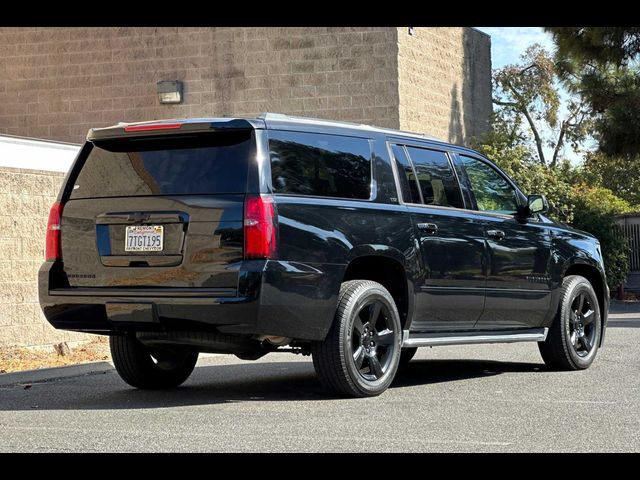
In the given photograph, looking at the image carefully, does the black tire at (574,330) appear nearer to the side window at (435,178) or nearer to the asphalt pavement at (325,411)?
the asphalt pavement at (325,411)

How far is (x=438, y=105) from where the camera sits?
2556 centimetres

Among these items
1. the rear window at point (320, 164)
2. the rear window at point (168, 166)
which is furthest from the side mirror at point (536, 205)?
the rear window at point (168, 166)

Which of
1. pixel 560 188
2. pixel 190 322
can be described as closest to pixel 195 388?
pixel 190 322

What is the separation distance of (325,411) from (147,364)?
208 centimetres

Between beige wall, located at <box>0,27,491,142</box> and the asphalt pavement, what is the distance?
12561 mm

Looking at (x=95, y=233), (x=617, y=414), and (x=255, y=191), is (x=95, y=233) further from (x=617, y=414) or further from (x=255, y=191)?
(x=617, y=414)

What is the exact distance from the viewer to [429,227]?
32.1 ft

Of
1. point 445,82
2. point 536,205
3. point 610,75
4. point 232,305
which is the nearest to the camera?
point 232,305

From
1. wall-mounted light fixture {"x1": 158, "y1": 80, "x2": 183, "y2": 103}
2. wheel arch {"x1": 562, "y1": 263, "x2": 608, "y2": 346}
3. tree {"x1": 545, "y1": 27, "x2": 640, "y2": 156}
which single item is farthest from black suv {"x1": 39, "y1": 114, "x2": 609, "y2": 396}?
wall-mounted light fixture {"x1": 158, "y1": 80, "x2": 183, "y2": 103}

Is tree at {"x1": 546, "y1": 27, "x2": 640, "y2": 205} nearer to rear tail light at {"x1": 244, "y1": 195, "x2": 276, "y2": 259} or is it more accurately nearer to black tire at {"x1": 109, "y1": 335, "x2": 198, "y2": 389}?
black tire at {"x1": 109, "y1": 335, "x2": 198, "y2": 389}

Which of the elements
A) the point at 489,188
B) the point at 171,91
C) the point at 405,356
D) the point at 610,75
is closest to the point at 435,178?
the point at 489,188

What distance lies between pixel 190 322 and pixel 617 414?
2.87 m

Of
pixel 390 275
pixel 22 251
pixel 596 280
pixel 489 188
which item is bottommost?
pixel 596 280

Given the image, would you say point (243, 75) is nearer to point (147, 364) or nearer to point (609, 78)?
point (609, 78)
